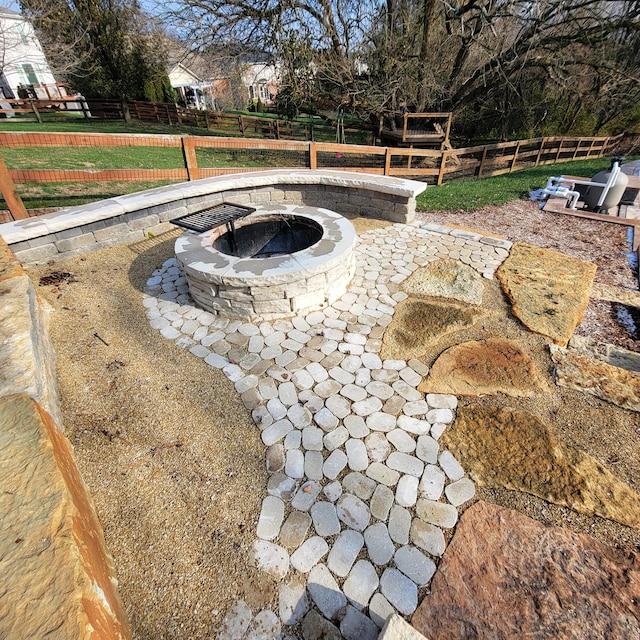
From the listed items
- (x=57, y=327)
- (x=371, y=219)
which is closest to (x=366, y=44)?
(x=371, y=219)

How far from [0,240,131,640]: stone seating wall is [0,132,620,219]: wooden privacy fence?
14.4 ft

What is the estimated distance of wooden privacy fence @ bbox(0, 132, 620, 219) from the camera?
4.67 m

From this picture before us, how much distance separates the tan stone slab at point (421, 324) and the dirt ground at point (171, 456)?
3.95 ft

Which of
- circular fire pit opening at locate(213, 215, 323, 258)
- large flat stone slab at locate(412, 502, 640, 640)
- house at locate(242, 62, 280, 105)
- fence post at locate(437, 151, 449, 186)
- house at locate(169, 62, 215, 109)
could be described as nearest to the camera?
large flat stone slab at locate(412, 502, 640, 640)

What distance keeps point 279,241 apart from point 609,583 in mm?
4751

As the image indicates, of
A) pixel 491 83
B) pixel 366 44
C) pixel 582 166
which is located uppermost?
pixel 366 44

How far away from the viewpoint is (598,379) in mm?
2859

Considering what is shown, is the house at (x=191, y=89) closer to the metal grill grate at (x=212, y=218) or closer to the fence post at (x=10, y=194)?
the fence post at (x=10, y=194)

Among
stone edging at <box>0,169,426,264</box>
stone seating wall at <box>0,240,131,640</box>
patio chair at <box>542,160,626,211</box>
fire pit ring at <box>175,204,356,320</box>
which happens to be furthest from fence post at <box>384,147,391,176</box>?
stone seating wall at <box>0,240,131,640</box>

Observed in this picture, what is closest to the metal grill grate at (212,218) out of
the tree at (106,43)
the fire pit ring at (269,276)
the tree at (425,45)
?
the fire pit ring at (269,276)

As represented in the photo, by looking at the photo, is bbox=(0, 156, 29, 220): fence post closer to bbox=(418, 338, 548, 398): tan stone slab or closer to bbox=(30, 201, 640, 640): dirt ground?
bbox=(30, 201, 640, 640): dirt ground

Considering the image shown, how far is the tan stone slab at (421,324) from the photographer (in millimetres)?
3240

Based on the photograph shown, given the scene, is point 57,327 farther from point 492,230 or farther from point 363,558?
point 492,230

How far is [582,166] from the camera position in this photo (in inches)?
510
